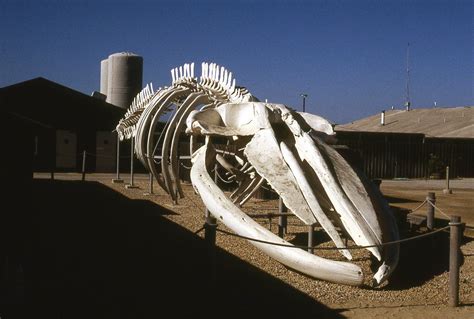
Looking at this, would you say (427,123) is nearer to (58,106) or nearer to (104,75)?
(104,75)

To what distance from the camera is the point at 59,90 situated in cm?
2358

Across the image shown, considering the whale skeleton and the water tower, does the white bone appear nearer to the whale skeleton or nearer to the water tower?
the whale skeleton

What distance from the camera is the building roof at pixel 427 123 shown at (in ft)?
121

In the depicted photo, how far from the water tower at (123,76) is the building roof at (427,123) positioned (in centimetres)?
1473

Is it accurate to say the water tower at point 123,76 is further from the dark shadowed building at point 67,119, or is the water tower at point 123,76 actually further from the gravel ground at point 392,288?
the gravel ground at point 392,288

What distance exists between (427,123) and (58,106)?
29399mm

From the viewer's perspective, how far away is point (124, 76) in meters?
26.9

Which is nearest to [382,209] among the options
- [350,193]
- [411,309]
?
[350,193]

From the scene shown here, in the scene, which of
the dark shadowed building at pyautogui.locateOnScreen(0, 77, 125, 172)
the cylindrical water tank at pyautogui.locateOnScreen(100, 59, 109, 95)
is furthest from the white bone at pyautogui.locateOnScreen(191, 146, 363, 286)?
the cylindrical water tank at pyautogui.locateOnScreen(100, 59, 109, 95)

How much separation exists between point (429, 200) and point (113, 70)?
20837mm

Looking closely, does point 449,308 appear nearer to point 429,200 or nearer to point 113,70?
point 429,200

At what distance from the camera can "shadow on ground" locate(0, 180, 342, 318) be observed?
16.5ft

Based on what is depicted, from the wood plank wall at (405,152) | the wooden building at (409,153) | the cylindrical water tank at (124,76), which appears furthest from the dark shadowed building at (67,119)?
the wood plank wall at (405,152)

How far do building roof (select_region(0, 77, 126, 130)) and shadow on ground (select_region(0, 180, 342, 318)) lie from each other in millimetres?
14380
